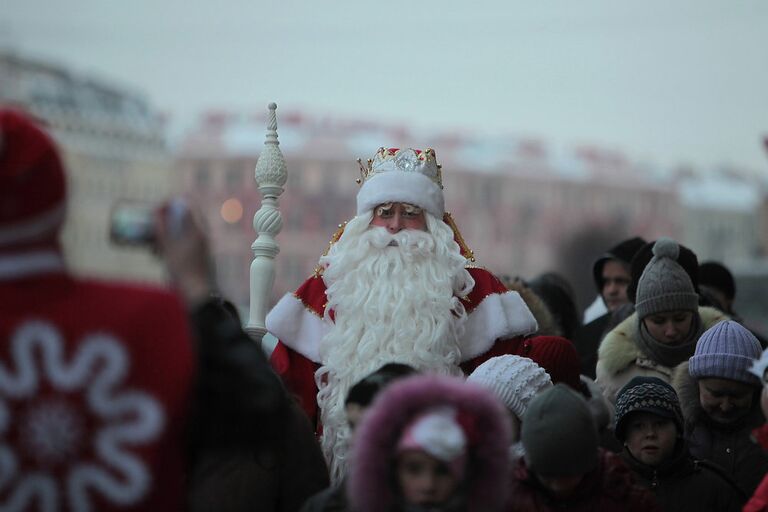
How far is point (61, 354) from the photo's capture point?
4105 mm

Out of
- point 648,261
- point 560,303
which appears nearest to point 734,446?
point 648,261

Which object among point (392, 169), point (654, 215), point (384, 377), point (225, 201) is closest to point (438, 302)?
point (392, 169)

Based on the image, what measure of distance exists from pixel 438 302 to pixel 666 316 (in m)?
1.12

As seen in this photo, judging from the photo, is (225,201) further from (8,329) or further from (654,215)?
(8,329)

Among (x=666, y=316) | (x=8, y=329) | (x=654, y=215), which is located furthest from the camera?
(x=654, y=215)

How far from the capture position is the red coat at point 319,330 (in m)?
7.18

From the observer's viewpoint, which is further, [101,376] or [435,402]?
[435,402]

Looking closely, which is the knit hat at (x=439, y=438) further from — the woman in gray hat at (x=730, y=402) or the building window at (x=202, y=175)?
the building window at (x=202, y=175)

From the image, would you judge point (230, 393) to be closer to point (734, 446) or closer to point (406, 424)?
point (406, 424)

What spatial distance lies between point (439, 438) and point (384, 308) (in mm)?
2626

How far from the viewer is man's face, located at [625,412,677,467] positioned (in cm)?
628

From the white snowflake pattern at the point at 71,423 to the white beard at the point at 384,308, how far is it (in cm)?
261

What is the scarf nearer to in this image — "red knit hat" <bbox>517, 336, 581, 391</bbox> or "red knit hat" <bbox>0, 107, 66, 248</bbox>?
"red knit hat" <bbox>517, 336, 581, 391</bbox>

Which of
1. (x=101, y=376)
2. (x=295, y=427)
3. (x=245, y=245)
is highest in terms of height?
(x=101, y=376)
